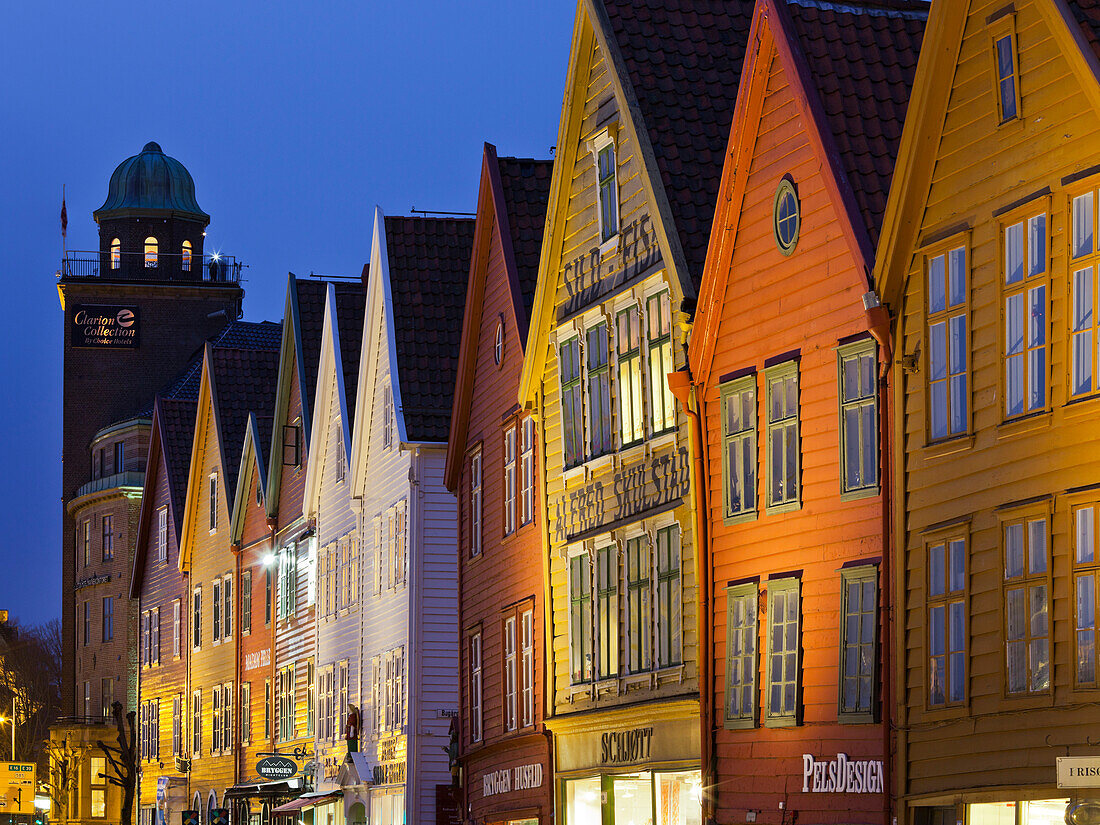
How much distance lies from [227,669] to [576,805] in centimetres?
2978

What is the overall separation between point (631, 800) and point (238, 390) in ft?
113

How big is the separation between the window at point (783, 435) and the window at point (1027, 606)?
4648 mm

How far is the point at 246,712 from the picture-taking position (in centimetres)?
5466

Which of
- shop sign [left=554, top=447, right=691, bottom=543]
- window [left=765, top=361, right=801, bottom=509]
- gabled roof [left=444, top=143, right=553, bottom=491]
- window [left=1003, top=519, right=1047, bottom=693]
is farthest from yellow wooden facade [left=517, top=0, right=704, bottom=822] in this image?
window [left=1003, top=519, right=1047, bottom=693]

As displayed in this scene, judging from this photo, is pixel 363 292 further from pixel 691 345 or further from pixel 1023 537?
pixel 1023 537

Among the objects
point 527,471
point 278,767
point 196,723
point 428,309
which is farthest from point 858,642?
point 196,723

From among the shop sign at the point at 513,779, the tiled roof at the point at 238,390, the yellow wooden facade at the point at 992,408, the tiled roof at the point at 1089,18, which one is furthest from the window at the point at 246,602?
the tiled roof at the point at 1089,18

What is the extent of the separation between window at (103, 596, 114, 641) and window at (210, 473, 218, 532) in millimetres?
25854

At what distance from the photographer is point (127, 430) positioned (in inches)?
3364

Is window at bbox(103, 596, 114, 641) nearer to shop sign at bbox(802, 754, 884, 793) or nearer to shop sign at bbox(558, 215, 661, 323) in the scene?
shop sign at bbox(558, 215, 661, 323)

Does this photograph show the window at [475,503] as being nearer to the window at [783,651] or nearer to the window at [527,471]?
the window at [527,471]

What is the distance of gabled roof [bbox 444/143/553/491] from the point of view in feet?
108

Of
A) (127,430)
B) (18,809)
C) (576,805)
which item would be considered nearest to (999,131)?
(576,805)

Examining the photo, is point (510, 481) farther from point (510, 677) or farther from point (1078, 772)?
point (1078, 772)
